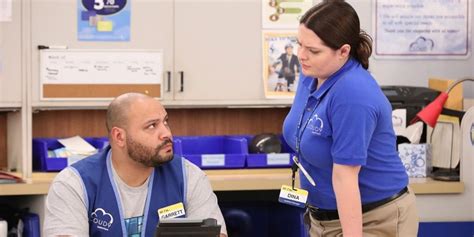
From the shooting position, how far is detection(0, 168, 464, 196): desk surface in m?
3.57

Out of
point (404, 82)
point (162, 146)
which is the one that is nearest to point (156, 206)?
point (162, 146)

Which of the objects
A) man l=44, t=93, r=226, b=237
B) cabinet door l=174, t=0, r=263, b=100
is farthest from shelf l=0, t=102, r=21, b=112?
man l=44, t=93, r=226, b=237

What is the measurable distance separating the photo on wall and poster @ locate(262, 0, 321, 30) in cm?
4

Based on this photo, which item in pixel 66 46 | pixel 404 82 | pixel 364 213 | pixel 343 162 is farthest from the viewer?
pixel 404 82

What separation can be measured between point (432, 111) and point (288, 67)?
2.23 ft

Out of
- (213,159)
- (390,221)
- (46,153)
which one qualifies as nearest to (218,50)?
(213,159)

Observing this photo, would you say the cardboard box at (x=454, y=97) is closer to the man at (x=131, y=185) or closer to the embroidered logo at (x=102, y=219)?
the man at (x=131, y=185)

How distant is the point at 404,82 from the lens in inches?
167

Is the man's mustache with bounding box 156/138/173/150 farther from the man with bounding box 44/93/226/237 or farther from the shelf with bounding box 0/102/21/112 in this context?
the shelf with bounding box 0/102/21/112

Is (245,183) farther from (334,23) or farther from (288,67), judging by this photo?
(334,23)

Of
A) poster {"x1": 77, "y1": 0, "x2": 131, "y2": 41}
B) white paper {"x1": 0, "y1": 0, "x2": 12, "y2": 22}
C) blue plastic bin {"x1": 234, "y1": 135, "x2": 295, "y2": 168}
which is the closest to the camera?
white paper {"x1": 0, "y1": 0, "x2": 12, "y2": 22}

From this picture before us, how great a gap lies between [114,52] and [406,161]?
4.53ft

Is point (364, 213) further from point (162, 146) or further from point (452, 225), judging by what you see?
point (452, 225)

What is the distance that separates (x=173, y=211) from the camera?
2.77m
